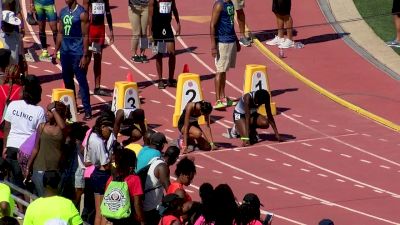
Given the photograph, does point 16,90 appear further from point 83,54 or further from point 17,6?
point 17,6

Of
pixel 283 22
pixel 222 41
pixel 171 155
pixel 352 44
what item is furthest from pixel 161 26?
pixel 171 155

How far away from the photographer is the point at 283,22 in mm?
27016

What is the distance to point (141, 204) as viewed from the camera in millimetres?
14266

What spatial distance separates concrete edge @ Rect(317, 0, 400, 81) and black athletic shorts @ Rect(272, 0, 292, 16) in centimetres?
159

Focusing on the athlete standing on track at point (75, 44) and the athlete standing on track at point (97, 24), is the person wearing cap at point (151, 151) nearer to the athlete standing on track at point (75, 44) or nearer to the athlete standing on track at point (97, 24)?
the athlete standing on track at point (75, 44)

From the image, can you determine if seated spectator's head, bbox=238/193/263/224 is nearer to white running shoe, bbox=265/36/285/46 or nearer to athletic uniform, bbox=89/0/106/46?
athletic uniform, bbox=89/0/106/46

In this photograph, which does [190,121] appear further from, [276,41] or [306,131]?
[276,41]

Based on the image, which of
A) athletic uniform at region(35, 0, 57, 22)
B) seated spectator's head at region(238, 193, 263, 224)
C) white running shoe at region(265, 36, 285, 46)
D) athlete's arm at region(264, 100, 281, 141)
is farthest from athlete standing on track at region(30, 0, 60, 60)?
seated spectator's head at region(238, 193, 263, 224)

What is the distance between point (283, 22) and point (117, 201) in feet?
44.2

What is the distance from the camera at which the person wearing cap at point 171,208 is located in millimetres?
13505

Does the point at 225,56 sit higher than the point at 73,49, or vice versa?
the point at 73,49

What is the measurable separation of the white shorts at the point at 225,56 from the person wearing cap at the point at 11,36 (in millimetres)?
3429

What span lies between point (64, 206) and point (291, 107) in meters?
11.4

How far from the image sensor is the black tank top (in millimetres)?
23656
